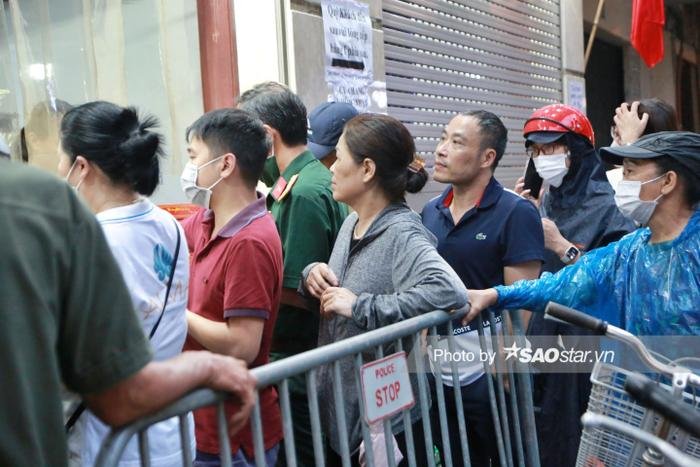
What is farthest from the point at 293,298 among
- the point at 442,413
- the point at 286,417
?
the point at 286,417

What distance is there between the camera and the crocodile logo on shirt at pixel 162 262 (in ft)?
8.13

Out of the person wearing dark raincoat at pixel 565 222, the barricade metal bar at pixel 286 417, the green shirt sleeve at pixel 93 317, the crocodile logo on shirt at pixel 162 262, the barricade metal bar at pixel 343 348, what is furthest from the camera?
the person wearing dark raincoat at pixel 565 222

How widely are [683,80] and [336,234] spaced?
1477 cm

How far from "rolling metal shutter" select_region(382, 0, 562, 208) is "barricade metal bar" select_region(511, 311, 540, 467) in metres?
3.34

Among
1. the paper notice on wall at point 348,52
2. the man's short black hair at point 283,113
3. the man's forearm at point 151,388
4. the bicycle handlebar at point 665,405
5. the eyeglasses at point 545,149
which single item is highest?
the paper notice on wall at point 348,52

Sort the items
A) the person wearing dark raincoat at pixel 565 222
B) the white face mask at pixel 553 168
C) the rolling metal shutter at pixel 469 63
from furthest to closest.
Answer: the rolling metal shutter at pixel 469 63 < the white face mask at pixel 553 168 < the person wearing dark raincoat at pixel 565 222

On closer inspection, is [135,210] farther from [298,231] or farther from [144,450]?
[298,231]

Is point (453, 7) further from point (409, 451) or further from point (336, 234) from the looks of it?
point (409, 451)

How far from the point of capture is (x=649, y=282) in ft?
10.6

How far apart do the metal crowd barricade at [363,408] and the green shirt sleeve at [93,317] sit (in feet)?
0.89

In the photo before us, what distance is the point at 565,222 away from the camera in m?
4.59

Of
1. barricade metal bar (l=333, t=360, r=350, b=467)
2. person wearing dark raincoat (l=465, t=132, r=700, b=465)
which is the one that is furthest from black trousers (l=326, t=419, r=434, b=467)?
barricade metal bar (l=333, t=360, r=350, b=467)

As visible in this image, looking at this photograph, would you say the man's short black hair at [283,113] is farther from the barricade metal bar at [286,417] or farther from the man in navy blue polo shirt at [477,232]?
the barricade metal bar at [286,417]

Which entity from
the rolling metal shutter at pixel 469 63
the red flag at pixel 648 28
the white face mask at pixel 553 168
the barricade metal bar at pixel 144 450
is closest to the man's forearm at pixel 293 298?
the barricade metal bar at pixel 144 450
